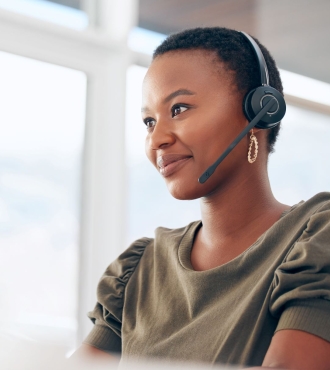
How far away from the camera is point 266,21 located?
2777 millimetres

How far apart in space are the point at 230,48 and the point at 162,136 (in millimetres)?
204

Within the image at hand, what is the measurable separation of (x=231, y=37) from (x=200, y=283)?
452 millimetres

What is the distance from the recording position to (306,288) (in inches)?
32.8

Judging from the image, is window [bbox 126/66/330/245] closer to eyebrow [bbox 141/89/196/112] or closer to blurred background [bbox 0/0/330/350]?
blurred background [bbox 0/0/330/350]

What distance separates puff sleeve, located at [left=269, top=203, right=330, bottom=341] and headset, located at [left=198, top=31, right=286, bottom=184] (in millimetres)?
226

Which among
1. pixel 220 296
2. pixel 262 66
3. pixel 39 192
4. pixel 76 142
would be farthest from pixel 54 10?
pixel 220 296

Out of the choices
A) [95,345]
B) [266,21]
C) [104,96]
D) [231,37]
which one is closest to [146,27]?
[104,96]

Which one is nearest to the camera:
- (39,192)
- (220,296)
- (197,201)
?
(220,296)

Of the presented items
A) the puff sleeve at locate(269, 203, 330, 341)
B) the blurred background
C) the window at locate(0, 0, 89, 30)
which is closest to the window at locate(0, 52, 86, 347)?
the blurred background

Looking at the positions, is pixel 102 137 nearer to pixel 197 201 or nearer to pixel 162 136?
pixel 197 201

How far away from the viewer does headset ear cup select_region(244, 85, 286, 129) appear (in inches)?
41.8

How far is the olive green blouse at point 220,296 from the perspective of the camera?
844 mm

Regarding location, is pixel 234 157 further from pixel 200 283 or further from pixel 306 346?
pixel 306 346

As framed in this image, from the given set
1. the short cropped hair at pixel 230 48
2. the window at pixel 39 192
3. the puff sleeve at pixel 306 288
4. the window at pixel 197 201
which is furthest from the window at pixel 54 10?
the puff sleeve at pixel 306 288
